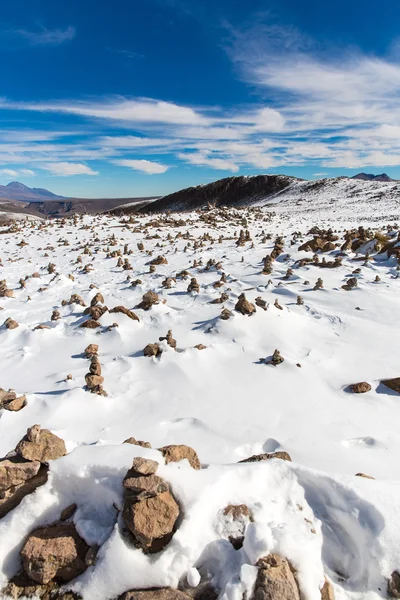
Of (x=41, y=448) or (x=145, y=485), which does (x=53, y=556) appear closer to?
(x=145, y=485)

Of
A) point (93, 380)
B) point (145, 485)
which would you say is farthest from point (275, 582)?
point (93, 380)

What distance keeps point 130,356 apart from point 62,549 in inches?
129

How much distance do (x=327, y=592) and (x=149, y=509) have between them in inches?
45.2

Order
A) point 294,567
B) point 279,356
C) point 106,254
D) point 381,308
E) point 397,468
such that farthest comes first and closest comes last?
point 106,254
point 381,308
point 279,356
point 397,468
point 294,567

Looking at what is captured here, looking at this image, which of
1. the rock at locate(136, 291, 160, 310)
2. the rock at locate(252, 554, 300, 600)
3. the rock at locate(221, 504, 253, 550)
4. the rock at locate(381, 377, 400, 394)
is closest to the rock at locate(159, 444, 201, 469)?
the rock at locate(221, 504, 253, 550)

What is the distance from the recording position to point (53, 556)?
79.3 inches

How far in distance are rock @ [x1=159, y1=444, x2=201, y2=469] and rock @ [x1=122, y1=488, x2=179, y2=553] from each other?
33 cm

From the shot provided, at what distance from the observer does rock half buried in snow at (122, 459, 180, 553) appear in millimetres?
2045

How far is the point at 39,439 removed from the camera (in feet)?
8.63

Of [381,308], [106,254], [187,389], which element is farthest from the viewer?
[106,254]

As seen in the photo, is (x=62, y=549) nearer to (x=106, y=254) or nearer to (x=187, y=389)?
(x=187, y=389)

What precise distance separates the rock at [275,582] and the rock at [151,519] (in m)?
0.59

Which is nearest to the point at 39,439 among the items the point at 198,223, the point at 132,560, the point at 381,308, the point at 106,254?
the point at 132,560

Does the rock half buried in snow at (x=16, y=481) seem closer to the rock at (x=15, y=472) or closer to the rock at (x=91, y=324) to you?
the rock at (x=15, y=472)
